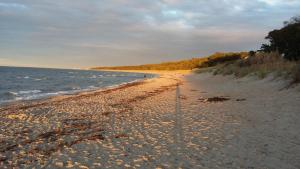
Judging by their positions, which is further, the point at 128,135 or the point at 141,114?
the point at 141,114

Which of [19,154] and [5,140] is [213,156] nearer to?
[19,154]

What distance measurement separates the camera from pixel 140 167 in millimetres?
6551

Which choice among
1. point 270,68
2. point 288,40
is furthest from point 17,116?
point 288,40

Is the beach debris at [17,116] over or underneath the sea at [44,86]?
over

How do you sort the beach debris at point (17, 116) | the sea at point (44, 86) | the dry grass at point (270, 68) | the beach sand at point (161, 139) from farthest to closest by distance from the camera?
1. the sea at point (44, 86)
2. the dry grass at point (270, 68)
3. the beach debris at point (17, 116)
4. the beach sand at point (161, 139)

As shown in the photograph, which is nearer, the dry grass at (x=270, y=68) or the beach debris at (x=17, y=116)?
the beach debris at (x=17, y=116)

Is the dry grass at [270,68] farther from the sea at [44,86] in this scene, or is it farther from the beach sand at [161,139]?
the sea at [44,86]

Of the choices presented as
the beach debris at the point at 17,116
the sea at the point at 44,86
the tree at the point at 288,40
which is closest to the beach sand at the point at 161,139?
the beach debris at the point at 17,116

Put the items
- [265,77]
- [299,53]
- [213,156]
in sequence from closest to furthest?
1. [213,156]
2. [265,77]
3. [299,53]

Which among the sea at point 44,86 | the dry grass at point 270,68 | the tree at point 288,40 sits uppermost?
the tree at point 288,40

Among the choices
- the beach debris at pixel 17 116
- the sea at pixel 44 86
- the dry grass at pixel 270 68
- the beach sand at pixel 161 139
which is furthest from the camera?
the sea at pixel 44 86

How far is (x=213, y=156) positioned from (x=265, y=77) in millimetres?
17810

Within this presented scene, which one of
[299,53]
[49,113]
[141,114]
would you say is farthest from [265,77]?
[49,113]

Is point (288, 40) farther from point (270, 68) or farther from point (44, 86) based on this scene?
point (44, 86)
